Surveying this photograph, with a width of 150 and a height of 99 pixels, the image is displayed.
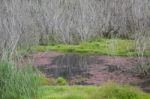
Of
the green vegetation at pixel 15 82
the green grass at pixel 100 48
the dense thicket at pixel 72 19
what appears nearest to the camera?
the green vegetation at pixel 15 82

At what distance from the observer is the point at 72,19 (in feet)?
87.2

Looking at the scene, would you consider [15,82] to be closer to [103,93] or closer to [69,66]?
[103,93]

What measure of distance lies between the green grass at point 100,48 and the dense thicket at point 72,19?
695 mm

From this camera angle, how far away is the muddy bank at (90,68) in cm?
1634

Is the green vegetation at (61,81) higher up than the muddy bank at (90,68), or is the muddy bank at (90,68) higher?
the green vegetation at (61,81)

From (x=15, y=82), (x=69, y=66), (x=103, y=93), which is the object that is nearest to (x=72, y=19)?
(x=69, y=66)

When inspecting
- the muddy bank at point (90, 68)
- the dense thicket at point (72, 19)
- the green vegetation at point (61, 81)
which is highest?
the dense thicket at point (72, 19)

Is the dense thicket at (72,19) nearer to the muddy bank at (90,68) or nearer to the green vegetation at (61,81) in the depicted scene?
the muddy bank at (90,68)

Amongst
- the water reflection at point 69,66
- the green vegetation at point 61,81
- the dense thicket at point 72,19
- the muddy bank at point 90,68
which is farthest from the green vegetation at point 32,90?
the dense thicket at point 72,19

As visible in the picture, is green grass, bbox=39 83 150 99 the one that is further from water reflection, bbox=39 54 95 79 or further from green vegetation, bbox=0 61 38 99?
water reflection, bbox=39 54 95 79

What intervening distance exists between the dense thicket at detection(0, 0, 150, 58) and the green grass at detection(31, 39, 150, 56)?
0.69m

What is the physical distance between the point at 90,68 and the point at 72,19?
7939mm

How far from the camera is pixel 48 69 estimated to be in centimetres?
1906

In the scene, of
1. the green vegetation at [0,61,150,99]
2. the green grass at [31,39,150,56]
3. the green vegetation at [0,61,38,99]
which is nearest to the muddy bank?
the green grass at [31,39,150,56]
